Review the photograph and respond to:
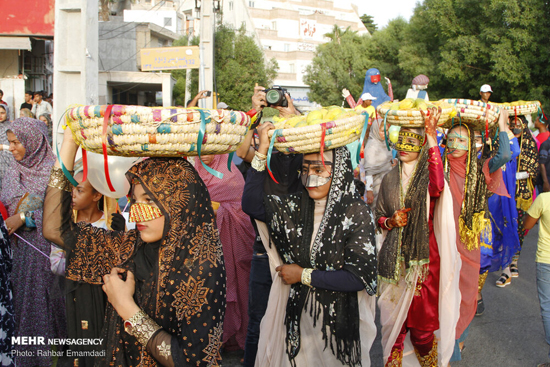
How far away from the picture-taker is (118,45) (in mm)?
28484

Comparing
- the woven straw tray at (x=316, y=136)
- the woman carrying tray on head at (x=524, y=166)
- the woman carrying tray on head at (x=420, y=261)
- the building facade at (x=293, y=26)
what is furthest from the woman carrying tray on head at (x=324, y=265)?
the building facade at (x=293, y=26)

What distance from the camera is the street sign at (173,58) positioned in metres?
17.0

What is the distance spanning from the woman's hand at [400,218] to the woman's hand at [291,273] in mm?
1217

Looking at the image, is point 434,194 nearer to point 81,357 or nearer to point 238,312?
point 238,312

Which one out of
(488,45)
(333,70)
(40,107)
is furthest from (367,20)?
(40,107)

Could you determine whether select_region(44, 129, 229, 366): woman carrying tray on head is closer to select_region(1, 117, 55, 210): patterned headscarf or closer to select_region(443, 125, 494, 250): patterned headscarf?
select_region(1, 117, 55, 210): patterned headscarf

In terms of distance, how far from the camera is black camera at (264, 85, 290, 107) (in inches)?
136

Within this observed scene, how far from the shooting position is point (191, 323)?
206 cm

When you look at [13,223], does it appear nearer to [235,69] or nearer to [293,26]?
[235,69]

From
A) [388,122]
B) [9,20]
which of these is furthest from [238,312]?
[9,20]

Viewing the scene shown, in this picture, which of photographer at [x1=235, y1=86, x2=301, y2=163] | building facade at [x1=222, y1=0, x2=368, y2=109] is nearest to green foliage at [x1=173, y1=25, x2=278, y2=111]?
building facade at [x1=222, y1=0, x2=368, y2=109]

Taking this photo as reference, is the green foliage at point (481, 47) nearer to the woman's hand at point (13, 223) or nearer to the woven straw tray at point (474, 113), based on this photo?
the woven straw tray at point (474, 113)

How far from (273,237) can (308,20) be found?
60.1m

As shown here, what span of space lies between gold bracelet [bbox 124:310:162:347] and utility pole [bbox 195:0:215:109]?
15.5 m
